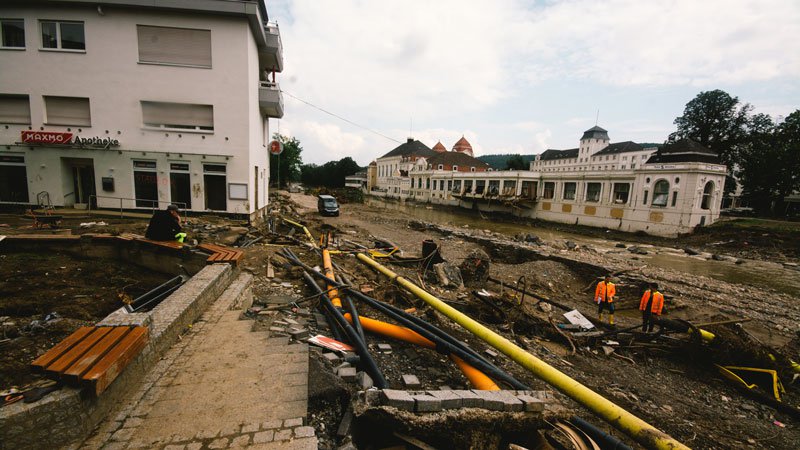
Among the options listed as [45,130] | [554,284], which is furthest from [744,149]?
[45,130]

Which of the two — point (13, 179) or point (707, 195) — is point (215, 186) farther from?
point (707, 195)

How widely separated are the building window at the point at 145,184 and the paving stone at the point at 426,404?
1797 cm

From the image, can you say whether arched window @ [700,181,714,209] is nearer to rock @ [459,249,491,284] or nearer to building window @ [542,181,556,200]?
building window @ [542,181,556,200]

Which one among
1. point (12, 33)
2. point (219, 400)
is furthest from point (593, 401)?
point (12, 33)

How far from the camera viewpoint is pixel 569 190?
38.9 m

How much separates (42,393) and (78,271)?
6.40m

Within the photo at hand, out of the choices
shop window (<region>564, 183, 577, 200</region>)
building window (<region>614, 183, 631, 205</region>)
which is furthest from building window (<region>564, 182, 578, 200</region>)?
building window (<region>614, 183, 631, 205</region>)

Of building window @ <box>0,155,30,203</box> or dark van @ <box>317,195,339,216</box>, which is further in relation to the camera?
dark van @ <box>317,195,339,216</box>

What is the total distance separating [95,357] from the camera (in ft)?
8.98

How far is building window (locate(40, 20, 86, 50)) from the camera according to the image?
591 inches

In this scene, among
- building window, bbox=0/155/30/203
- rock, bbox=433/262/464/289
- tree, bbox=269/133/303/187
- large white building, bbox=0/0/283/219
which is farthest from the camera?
tree, bbox=269/133/303/187

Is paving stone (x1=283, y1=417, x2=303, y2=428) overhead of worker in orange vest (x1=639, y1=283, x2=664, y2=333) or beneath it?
overhead

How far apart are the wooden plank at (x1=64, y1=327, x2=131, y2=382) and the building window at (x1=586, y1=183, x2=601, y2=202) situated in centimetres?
4087

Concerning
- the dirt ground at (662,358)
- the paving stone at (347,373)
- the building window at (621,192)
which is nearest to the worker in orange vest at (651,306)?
the dirt ground at (662,358)
